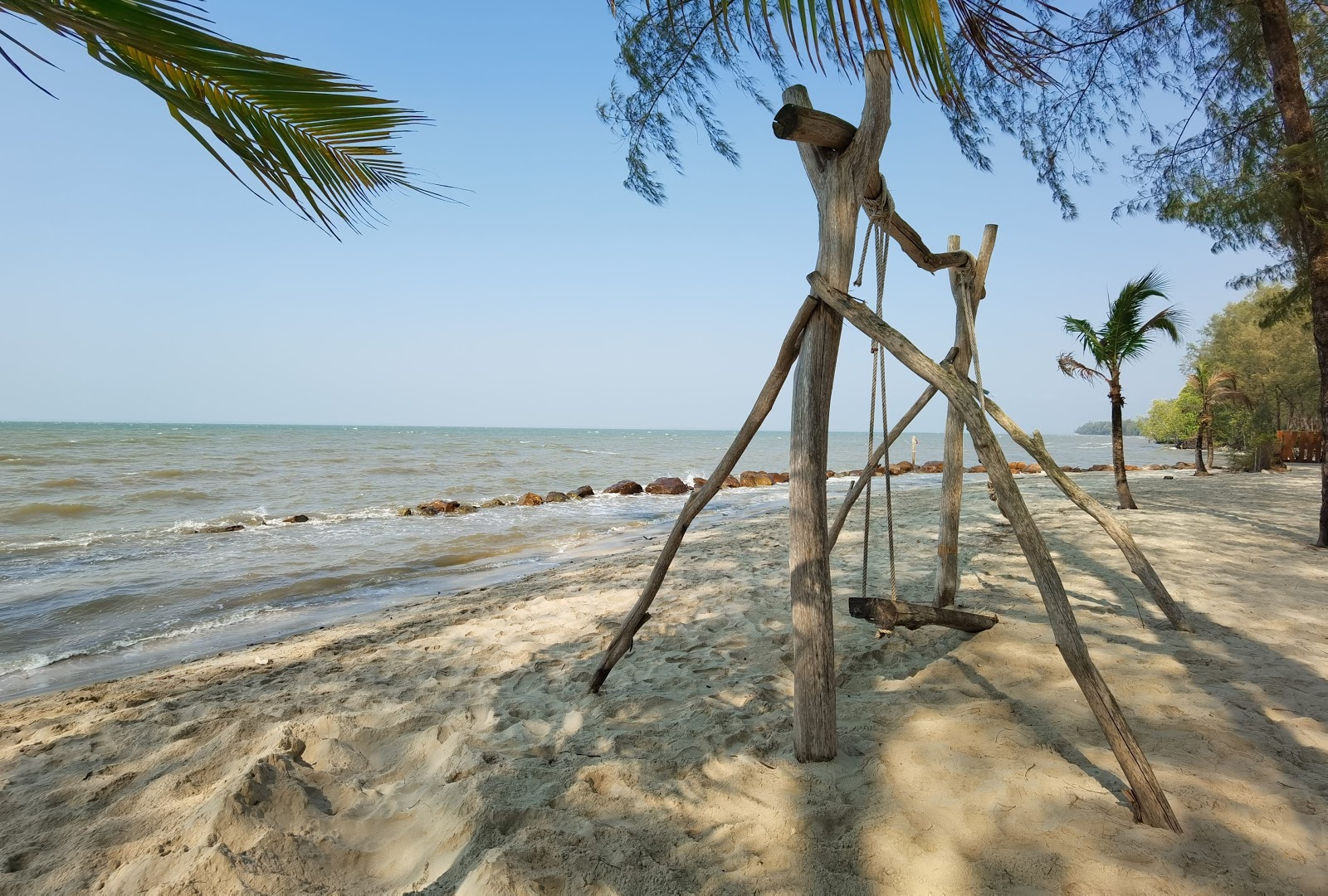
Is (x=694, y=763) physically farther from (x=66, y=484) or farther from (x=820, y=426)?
(x=66, y=484)

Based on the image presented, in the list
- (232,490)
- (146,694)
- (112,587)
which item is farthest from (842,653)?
(232,490)

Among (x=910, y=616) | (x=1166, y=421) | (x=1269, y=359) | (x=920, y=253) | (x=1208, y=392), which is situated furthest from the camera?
(x=1166, y=421)

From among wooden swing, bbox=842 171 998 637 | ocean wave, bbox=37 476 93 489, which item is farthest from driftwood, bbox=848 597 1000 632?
ocean wave, bbox=37 476 93 489

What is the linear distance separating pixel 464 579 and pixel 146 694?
369 centimetres

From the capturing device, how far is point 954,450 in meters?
4.62

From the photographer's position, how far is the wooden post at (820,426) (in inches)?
109

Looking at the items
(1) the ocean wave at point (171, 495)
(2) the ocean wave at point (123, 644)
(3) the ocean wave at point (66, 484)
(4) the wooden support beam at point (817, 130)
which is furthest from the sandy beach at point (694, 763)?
(3) the ocean wave at point (66, 484)

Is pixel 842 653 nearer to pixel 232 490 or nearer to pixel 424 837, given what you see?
pixel 424 837

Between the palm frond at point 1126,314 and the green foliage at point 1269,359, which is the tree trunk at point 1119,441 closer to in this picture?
the palm frond at point 1126,314

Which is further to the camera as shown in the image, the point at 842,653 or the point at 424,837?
the point at 842,653

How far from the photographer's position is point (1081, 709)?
3.03 metres

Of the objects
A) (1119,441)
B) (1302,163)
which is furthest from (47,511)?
(1302,163)

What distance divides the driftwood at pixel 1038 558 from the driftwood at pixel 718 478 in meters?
0.22

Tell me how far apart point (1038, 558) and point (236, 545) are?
10456 mm
